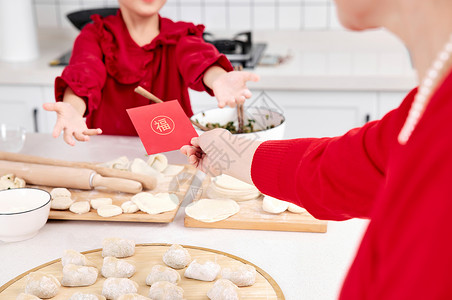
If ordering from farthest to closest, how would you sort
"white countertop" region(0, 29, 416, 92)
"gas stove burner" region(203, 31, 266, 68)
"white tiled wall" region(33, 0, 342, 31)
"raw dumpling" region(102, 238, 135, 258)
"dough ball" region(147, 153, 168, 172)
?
"white tiled wall" region(33, 0, 342, 31), "gas stove burner" region(203, 31, 266, 68), "white countertop" region(0, 29, 416, 92), "dough ball" region(147, 153, 168, 172), "raw dumpling" region(102, 238, 135, 258)

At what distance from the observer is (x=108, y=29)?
1824mm

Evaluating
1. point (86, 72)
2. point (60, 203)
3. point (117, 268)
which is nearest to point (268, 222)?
point (117, 268)

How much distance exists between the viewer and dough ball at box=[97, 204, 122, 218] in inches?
48.2

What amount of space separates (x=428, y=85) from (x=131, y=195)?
90cm

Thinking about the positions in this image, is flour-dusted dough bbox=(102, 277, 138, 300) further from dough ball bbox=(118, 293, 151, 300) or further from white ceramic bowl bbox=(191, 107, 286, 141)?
white ceramic bowl bbox=(191, 107, 286, 141)

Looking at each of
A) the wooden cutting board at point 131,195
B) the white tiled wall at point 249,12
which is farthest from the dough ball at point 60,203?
the white tiled wall at point 249,12

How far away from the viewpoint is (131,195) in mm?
1329

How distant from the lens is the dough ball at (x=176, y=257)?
1.04 metres

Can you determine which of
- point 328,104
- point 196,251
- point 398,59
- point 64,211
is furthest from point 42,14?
point 196,251

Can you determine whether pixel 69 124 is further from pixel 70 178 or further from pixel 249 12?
pixel 249 12

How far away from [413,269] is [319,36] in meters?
2.52

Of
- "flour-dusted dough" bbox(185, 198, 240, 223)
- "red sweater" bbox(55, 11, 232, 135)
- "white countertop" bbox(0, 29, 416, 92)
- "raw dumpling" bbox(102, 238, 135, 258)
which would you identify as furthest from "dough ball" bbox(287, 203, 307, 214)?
"white countertop" bbox(0, 29, 416, 92)

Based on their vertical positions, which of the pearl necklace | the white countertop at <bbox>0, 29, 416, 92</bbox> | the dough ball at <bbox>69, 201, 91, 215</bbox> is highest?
the pearl necklace

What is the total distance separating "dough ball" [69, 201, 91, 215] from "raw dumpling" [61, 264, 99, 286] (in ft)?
0.80
